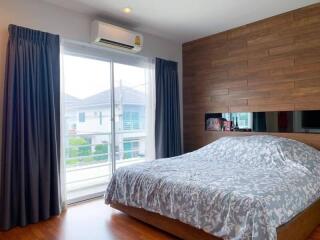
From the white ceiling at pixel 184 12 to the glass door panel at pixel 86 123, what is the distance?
0.68 metres

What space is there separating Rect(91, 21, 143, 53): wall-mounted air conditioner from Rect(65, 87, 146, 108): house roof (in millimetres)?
683

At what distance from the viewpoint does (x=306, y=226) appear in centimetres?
225

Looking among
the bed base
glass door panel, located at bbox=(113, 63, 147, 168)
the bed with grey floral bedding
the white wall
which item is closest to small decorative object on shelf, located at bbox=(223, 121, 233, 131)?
the bed with grey floral bedding

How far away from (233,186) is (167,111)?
2285 mm

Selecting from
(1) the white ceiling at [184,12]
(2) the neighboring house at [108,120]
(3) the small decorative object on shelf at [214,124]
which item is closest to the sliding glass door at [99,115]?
(2) the neighboring house at [108,120]

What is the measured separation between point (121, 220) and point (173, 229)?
2.31ft

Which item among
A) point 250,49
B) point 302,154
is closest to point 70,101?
point 250,49

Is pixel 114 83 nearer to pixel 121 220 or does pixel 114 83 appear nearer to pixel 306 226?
pixel 121 220

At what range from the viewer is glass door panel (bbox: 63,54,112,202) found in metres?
3.45

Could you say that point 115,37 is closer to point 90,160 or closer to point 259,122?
point 90,160

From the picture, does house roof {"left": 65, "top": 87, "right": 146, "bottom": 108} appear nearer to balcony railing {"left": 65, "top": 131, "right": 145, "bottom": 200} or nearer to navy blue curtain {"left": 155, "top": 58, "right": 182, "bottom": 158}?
navy blue curtain {"left": 155, "top": 58, "right": 182, "bottom": 158}

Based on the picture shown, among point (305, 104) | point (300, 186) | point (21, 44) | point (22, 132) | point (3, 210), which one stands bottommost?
point (3, 210)

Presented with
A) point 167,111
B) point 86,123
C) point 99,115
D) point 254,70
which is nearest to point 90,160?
point 86,123

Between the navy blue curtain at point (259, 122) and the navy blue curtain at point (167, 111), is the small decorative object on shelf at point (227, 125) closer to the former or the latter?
the navy blue curtain at point (259, 122)
